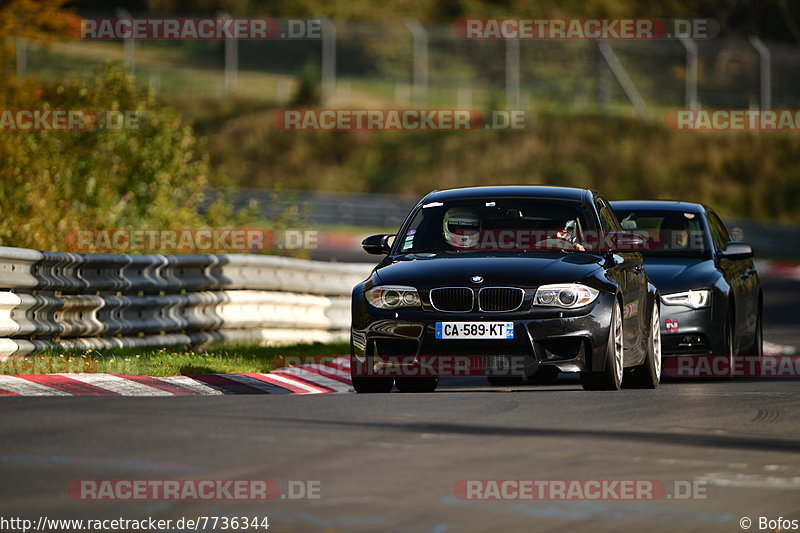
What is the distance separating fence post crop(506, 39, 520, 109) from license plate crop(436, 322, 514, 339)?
3821 cm

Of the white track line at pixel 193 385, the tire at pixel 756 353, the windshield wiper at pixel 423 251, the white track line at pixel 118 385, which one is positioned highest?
the windshield wiper at pixel 423 251

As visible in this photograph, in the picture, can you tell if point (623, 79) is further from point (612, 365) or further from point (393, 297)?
point (393, 297)

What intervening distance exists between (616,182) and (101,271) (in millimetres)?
37103

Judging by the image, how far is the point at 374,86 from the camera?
54844 millimetres

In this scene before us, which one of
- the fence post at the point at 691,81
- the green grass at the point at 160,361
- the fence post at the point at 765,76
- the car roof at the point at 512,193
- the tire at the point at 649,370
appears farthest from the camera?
the fence post at the point at 691,81

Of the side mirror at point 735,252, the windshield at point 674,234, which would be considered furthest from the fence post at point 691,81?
the side mirror at point 735,252

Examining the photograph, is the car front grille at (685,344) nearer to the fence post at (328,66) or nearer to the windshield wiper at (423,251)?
the windshield wiper at (423,251)

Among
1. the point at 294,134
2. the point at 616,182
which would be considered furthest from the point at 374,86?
the point at 616,182

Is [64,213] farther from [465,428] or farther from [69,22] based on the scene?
[465,428]

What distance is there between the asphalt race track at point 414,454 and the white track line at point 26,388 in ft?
2.97

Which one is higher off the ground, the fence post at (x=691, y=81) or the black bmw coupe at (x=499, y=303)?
the fence post at (x=691, y=81)

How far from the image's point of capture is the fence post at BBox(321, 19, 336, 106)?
50.9 meters

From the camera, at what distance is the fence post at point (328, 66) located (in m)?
50.9

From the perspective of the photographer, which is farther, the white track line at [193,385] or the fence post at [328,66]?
the fence post at [328,66]
